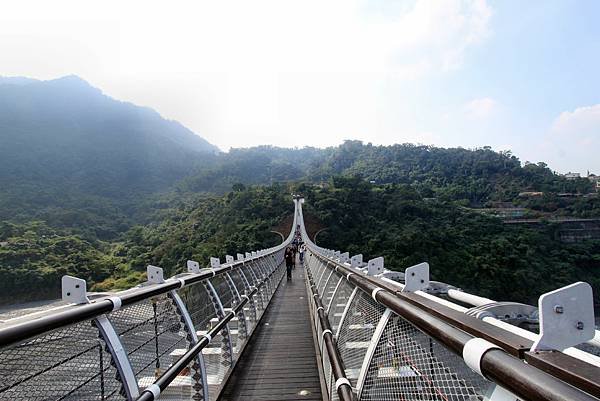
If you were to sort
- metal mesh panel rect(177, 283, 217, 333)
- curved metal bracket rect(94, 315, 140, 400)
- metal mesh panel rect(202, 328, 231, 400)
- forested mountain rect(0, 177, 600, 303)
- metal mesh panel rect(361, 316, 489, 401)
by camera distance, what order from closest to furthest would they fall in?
1. metal mesh panel rect(361, 316, 489, 401)
2. curved metal bracket rect(94, 315, 140, 400)
3. metal mesh panel rect(177, 283, 217, 333)
4. metal mesh panel rect(202, 328, 231, 400)
5. forested mountain rect(0, 177, 600, 303)

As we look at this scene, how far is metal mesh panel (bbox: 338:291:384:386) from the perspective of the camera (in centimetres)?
212

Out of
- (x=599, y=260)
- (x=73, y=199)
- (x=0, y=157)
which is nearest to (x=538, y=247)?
(x=599, y=260)

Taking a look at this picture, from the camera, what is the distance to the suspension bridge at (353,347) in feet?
2.67

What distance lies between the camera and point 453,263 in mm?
38656

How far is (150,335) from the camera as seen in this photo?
245cm

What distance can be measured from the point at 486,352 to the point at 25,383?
1.37 metres

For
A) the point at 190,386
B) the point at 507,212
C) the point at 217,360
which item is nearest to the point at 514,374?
the point at 190,386

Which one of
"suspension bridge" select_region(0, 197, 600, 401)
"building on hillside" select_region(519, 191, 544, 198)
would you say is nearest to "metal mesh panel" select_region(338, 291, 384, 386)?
"suspension bridge" select_region(0, 197, 600, 401)

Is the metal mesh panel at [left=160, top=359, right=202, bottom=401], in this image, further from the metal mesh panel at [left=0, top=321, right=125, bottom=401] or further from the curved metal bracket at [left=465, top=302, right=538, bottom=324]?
the curved metal bracket at [left=465, top=302, right=538, bottom=324]

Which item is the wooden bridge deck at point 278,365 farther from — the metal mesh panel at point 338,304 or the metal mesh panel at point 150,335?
the metal mesh panel at point 150,335

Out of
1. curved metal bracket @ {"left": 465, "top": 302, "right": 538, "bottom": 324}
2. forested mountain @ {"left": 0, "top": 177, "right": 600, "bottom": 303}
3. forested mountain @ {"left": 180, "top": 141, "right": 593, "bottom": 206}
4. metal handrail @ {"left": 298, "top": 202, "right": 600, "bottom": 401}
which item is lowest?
forested mountain @ {"left": 0, "top": 177, "right": 600, "bottom": 303}

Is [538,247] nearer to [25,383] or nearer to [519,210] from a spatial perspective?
[519,210]

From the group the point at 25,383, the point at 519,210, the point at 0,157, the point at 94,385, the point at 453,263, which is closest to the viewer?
the point at 25,383

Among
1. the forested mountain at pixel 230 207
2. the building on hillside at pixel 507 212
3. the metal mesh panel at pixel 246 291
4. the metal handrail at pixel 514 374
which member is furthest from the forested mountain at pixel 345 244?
the metal handrail at pixel 514 374
